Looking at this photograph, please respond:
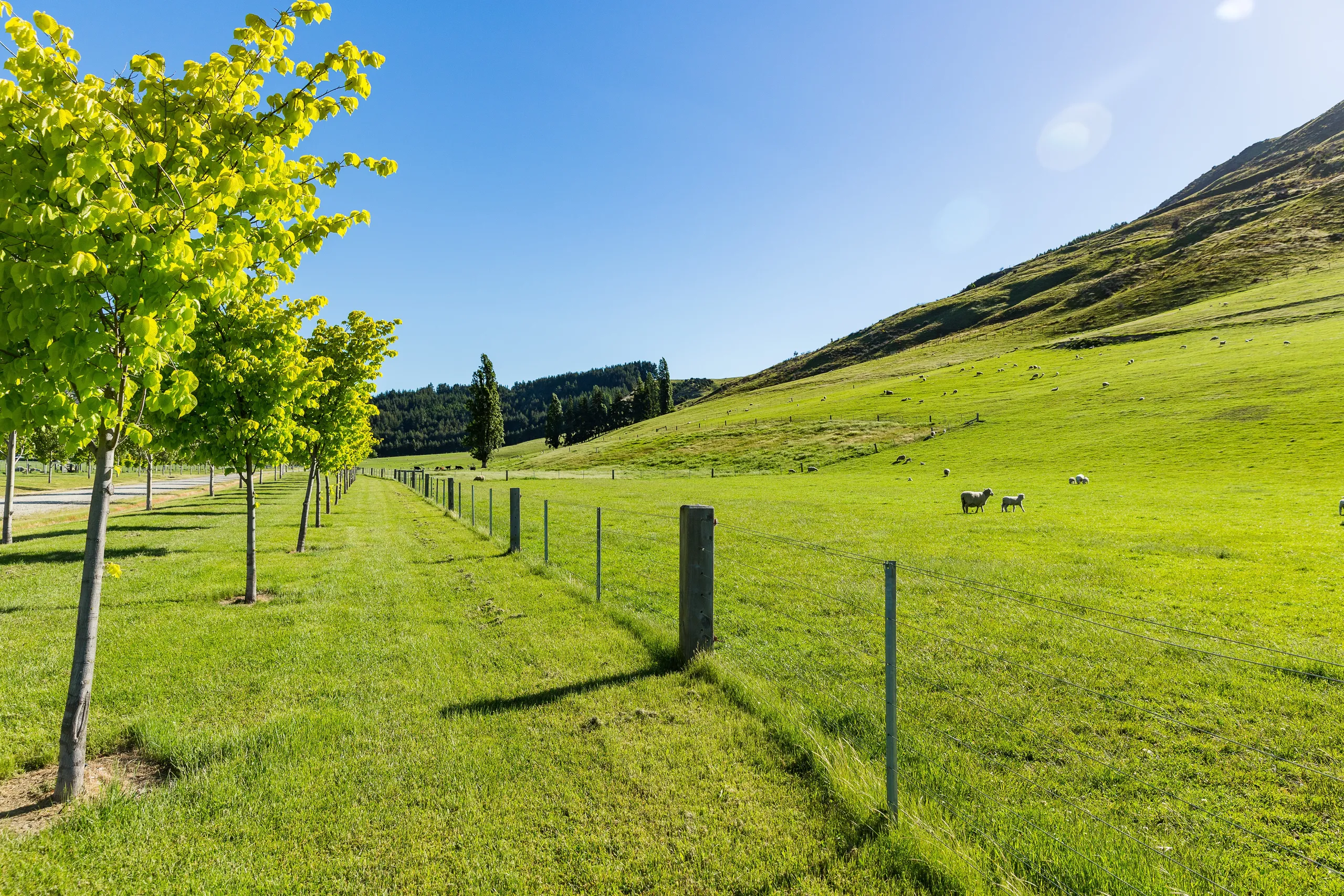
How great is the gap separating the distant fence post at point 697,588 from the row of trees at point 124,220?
5.05m

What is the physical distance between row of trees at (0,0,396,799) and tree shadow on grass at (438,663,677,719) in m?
2.98

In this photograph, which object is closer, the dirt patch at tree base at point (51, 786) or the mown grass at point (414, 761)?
the mown grass at point (414, 761)

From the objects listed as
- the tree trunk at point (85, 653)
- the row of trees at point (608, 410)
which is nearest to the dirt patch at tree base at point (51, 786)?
the tree trunk at point (85, 653)

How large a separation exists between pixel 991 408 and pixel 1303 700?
212ft

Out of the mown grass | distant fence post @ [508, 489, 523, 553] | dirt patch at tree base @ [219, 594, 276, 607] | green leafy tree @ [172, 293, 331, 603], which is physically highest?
green leafy tree @ [172, 293, 331, 603]

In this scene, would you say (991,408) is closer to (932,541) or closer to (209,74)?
(932,541)

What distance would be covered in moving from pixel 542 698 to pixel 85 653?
155 inches

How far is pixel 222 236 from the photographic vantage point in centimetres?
450

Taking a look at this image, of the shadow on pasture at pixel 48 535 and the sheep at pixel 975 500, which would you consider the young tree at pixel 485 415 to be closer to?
the shadow on pasture at pixel 48 535

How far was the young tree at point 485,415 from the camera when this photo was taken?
79.8 metres

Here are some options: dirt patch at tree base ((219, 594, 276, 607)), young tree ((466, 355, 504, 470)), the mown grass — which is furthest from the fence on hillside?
young tree ((466, 355, 504, 470))

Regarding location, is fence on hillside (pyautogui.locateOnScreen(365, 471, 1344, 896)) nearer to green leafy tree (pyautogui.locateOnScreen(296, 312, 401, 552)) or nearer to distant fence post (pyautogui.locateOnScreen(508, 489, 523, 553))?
distant fence post (pyautogui.locateOnScreen(508, 489, 523, 553))

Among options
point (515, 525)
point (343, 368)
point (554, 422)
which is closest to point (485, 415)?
point (554, 422)

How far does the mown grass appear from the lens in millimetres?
3875
